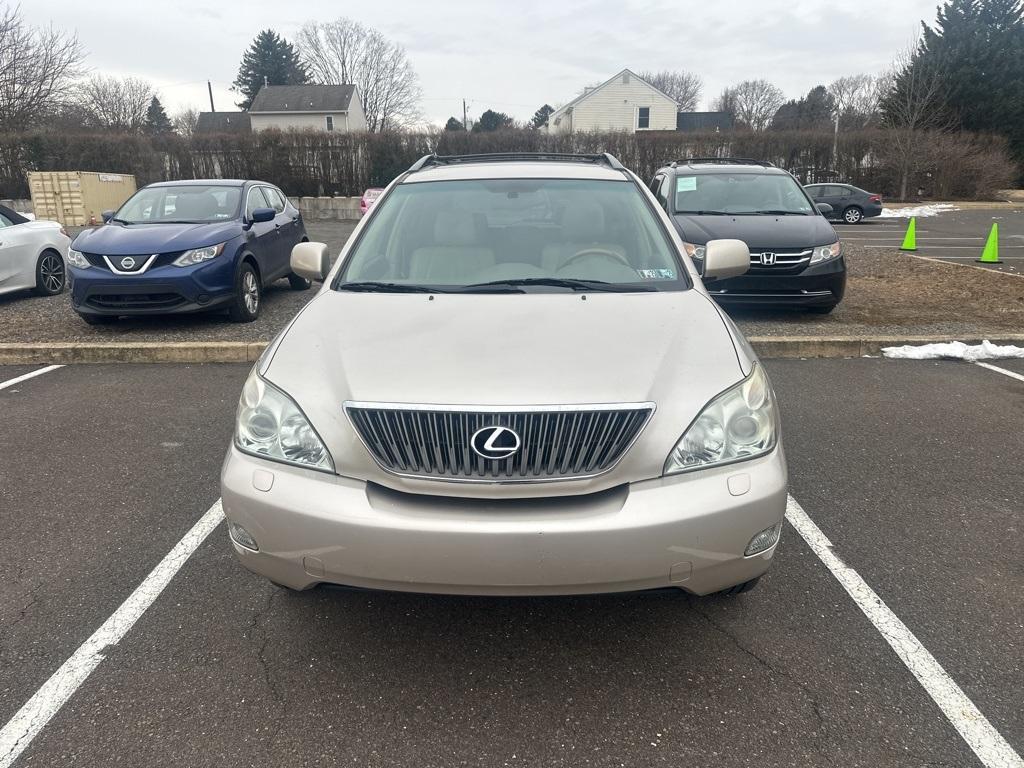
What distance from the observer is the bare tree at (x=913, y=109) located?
33.8 meters

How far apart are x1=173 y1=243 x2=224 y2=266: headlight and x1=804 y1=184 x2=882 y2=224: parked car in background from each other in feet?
76.5

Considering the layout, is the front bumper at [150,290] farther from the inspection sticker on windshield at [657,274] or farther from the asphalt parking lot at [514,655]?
the inspection sticker on windshield at [657,274]

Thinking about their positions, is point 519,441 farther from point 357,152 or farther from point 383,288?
point 357,152

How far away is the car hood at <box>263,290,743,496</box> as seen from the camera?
2.23 metres

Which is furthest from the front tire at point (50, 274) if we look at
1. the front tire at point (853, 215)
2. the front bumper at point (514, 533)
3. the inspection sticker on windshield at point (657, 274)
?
the front tire at point (853, 215)

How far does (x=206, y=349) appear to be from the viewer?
6.72 m

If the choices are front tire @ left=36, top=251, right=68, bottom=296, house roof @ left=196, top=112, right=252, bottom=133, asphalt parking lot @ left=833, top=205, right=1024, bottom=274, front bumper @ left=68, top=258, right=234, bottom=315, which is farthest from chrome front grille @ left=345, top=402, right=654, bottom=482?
house roof @ left=196, top=112, right=252, bottom=133

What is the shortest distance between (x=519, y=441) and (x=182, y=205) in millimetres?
7644

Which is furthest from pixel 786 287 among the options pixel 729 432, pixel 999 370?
pixel 729 432

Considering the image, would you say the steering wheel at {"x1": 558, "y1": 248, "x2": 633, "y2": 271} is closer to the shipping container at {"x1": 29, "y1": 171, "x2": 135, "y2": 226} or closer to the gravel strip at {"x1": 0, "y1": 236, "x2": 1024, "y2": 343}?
the gravel strip at {"x1": 0, "y1": 236, "x2": 1024, "y2": 343}

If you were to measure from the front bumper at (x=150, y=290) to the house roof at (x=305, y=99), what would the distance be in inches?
2392

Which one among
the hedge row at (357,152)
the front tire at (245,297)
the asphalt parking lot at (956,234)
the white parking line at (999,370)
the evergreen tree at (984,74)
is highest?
the evergreen tree at (984,74)

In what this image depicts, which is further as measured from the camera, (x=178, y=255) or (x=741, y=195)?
(x=741, y=195)

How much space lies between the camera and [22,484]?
4098 millimetres
